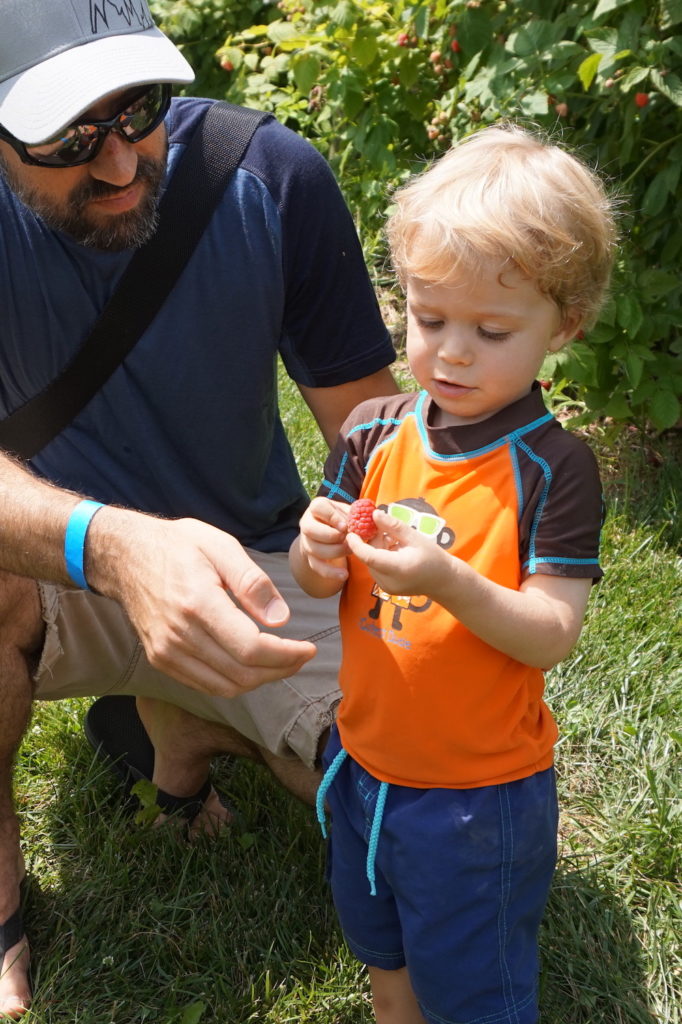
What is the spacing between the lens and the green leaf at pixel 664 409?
10.7 ft

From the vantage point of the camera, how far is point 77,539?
6.37ft

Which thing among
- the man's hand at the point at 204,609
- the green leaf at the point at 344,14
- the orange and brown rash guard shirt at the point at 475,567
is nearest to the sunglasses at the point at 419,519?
the orange and brown rash guard shirt at the point at 475,567

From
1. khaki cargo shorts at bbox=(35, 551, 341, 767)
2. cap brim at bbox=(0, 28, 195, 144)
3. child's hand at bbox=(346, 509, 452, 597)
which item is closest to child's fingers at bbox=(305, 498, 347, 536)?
child's hand at bbox=(346, 509, 452, 597)

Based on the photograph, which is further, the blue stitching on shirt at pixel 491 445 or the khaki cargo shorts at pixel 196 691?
the khaki cargo shorts at pixel 196 691

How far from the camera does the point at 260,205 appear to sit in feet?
7.34

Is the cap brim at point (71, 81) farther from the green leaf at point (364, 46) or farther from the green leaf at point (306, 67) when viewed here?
the green leaf at point (306, 67)

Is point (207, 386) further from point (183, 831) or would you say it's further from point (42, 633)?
point (183, 831)

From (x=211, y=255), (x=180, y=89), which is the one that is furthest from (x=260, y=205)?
(x=180, y=89)

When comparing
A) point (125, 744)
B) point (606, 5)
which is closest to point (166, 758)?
point (125, 744)

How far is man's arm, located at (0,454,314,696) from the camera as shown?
1.59m

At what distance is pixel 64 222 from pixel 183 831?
1.31 meters

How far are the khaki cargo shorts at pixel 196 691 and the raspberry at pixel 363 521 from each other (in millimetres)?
787

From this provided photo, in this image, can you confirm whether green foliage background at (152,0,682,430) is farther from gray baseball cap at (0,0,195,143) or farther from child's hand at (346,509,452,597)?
child's hand at (346,509,452,597)

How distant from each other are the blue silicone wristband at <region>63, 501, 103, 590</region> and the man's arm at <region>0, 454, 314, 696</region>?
0.6 inches
